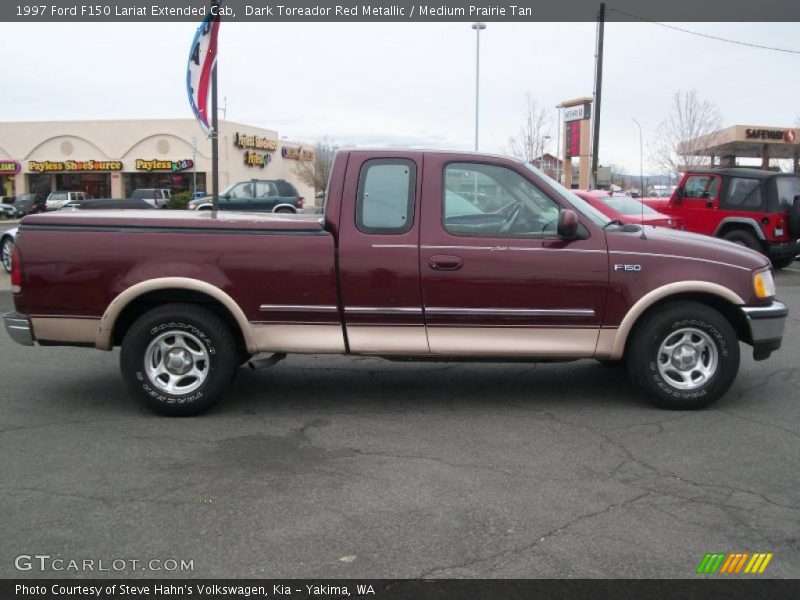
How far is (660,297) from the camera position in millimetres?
5621

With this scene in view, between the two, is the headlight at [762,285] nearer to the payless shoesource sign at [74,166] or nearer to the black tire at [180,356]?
the black tire at [180,356]

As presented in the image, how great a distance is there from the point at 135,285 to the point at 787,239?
12.9 m

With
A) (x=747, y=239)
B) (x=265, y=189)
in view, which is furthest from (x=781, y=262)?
(x=265, y=189)

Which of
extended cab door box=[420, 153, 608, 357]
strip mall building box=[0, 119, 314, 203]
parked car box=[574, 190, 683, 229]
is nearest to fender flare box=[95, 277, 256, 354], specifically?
extended cab door box=[420, 153, 608, 357]

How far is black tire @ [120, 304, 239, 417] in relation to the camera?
5574 millimetres

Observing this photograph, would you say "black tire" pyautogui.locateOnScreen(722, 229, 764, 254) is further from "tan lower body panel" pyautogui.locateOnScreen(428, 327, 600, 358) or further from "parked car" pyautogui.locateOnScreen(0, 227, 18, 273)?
"parked car" pyautogui.locateOnScreen(0, 227, 18, 273)

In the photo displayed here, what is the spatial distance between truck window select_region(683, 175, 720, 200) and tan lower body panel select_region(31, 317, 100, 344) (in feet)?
42.6

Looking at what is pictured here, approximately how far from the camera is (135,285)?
5.51m

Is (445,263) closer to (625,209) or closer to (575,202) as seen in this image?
(575,202)

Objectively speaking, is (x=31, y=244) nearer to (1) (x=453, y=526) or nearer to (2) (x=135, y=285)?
(2) (x=135, y=285)

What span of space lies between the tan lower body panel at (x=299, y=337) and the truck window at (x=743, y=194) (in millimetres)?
11754

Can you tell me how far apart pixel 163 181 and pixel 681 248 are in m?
51.8

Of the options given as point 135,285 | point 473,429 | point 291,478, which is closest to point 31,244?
point 135,285

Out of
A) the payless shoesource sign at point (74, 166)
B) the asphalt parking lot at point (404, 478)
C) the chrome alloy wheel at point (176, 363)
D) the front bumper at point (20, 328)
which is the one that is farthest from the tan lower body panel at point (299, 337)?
the payless shoesource sign at point (74, 166)
